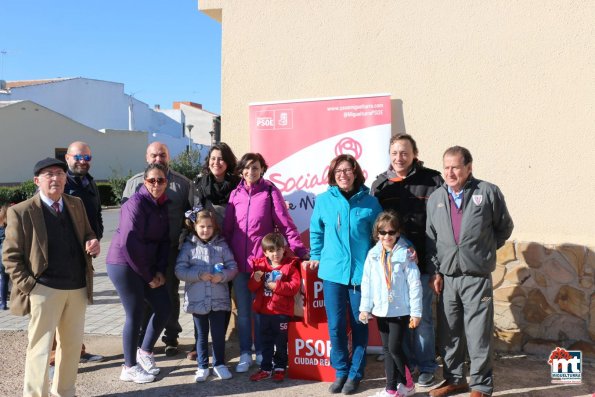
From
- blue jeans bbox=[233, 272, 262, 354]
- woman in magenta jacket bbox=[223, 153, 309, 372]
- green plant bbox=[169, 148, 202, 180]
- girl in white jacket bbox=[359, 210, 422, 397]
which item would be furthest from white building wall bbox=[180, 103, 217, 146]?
girl in white jacket bbox=[359, 210, 422, 397]

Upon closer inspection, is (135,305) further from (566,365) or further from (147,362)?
(566,365)

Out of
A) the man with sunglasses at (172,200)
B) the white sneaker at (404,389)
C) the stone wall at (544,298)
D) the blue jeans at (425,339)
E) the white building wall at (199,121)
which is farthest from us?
the white building wall at (199,121)

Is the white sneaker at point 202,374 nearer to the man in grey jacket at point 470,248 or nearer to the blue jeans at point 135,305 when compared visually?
the blue jeans at point 135,305

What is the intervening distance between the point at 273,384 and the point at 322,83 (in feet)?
10.2

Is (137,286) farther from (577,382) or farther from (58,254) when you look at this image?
(577,382)

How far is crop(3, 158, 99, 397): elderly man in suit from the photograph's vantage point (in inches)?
145

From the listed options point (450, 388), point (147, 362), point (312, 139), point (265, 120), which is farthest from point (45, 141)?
point (450, 388)

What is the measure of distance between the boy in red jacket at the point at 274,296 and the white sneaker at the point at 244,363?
194 millimetres

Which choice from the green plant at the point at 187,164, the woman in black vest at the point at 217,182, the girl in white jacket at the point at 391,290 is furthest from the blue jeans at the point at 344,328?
the green plant at the point at 187,164

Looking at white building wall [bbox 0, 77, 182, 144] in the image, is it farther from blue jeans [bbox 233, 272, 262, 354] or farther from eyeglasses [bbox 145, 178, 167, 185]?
blue jeans [bbox 233, 272, 262, 354]

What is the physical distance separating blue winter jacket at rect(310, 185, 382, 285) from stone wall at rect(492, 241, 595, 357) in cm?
169

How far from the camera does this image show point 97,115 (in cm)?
4100

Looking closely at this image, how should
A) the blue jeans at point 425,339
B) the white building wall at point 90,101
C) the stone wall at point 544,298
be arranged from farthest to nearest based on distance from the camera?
1. the white building wall at point 90,101
2. the stone wall at point 544,298
3. the blue jeans at point 425,339

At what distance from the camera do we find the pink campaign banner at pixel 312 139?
5.30 m
